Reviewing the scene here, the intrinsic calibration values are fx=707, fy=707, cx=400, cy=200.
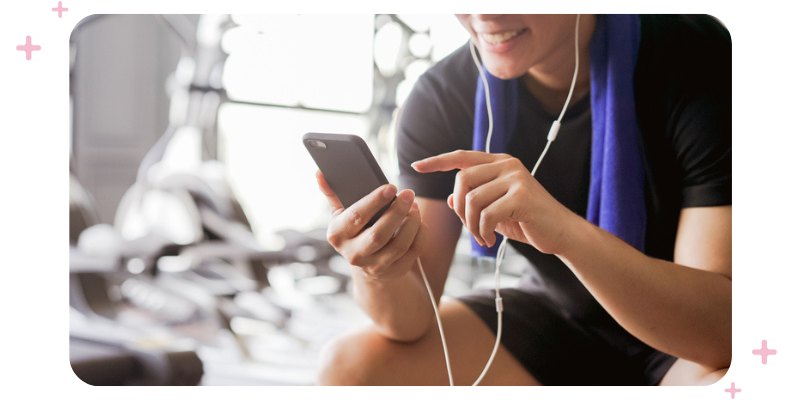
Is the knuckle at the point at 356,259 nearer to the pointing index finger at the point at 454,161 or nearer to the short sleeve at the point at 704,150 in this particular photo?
the pointing index finger at the point at 454,161

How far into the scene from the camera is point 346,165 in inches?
46.4

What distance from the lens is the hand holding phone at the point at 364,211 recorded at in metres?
1.14

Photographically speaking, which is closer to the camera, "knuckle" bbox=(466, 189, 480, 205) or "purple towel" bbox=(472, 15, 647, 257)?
"knuckle" bbox=(466, 189, 480, 205)

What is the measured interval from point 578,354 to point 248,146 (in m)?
0.71

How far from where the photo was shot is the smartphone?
115 centimetres

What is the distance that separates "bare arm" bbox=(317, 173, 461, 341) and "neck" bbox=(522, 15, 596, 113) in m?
0.27

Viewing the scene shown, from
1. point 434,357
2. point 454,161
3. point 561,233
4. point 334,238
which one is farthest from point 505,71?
point 434,357

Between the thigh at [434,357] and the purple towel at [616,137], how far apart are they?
0.16 meters

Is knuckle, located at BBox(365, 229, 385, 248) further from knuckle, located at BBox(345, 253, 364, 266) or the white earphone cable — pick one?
the white earphone cable

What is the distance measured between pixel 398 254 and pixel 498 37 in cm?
43
